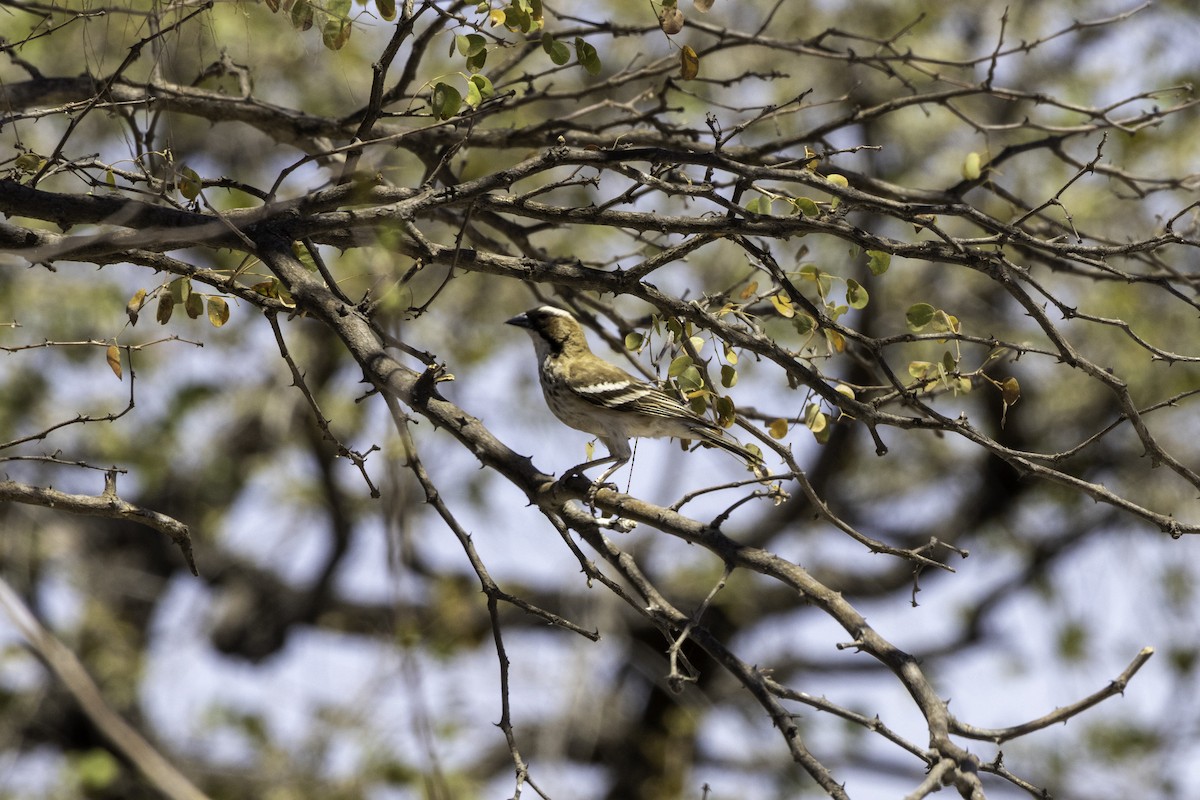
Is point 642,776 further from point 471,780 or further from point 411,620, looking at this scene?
point 411,620

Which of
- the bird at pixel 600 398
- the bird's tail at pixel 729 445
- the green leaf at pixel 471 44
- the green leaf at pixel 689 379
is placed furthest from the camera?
the bird at pixel 600 398

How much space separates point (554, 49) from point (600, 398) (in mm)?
2069

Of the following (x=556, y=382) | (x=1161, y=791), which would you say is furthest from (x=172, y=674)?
(x=1161, y=791)

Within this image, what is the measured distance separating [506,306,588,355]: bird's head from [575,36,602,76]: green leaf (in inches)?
94.8

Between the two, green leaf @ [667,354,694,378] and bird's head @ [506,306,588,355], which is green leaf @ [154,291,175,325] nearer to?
green leaf @ [667,354,694,378]

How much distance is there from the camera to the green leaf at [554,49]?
3.60 metres

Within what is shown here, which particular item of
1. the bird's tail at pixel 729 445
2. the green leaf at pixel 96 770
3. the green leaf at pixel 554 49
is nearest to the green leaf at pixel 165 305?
the green leaf at pixel 554 49

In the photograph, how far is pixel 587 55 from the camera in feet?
12.0

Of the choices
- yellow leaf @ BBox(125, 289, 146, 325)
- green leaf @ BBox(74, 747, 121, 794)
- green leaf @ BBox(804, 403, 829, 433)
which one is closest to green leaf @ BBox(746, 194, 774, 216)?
green leaf @ BBox(804, 403, 829, 433)

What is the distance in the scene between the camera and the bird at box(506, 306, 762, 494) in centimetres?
502

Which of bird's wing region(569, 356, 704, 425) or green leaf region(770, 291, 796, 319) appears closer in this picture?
green leaf region(770, 291, 796, 319)

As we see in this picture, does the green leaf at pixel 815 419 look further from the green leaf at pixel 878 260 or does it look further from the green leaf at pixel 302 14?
the green leaf at pixel 302 14

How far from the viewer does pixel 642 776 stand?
12.0 m

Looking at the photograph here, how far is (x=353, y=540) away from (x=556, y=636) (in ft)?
7.29
